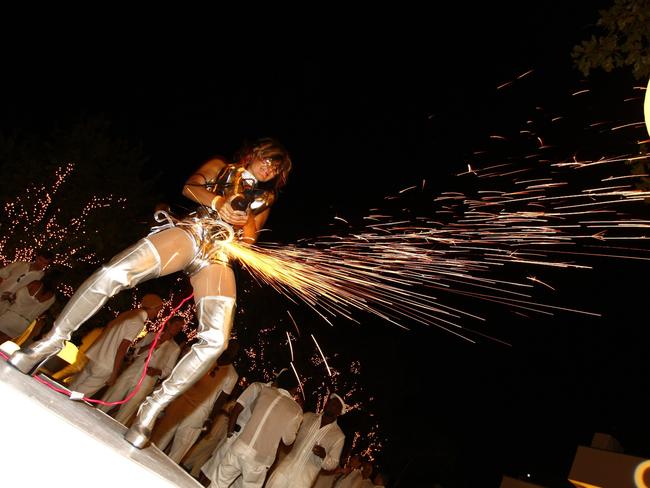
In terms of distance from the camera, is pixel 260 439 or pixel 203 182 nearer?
pixel 203 182

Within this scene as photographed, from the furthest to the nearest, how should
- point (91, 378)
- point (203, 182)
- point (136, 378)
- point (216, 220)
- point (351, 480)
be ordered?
point (351, 480) < point (136, 378) < point (91, 378) < point (203, 182) < point (216, 220)

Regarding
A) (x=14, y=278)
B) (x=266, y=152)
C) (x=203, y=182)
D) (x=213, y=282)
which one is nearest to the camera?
(x=213, y=282)

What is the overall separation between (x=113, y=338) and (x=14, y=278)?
272 centimetres

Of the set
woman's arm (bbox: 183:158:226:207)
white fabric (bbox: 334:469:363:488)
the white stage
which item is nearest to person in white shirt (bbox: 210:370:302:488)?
woman's arm (bbox: 183:158:226:207)

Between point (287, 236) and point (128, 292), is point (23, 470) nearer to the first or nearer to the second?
point (128, 292)

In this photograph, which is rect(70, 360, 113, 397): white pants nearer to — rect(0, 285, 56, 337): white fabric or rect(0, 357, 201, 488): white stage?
rect(0, 285, 56, 337): white fabric

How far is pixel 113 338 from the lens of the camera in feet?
24.6

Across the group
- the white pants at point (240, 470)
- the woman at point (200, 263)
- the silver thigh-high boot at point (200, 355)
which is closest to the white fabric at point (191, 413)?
the white pants at point (240, 470)

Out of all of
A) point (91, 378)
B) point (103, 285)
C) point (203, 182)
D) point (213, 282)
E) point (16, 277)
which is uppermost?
point (203, 182)

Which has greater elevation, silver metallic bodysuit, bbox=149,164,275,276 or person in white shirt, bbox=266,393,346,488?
silver metallic bodysuit, bbox=149,164,275,276

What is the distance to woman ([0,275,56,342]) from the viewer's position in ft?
29.2

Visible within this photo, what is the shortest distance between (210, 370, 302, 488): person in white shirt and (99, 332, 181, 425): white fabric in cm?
147

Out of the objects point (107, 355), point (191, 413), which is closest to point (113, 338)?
point (107, 355)

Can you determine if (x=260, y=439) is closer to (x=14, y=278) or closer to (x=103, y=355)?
(x=103, y=355)
